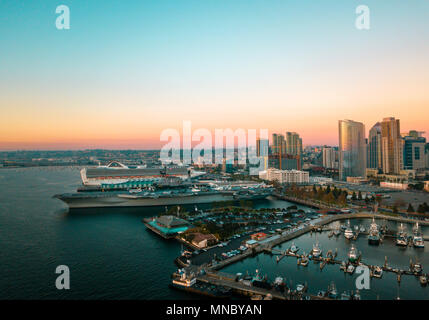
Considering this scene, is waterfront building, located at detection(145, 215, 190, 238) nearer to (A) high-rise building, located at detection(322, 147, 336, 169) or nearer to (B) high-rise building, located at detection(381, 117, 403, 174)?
(B) high-rise building, located at detection(381, 117, 403, 174)

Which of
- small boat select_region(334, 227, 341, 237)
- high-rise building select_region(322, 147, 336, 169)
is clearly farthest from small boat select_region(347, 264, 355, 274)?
high-rise building select_region(322, 147, 336, 169)

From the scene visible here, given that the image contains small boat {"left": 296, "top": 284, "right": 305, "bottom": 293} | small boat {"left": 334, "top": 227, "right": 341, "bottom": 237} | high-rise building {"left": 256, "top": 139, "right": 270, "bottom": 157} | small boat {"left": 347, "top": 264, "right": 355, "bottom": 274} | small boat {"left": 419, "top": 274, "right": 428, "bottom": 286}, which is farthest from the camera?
high-rise building {"left": 256, "top": 139, "right": 270, "bottom": 157}

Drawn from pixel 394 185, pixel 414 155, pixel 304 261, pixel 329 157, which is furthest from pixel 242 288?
pixel 329 157
